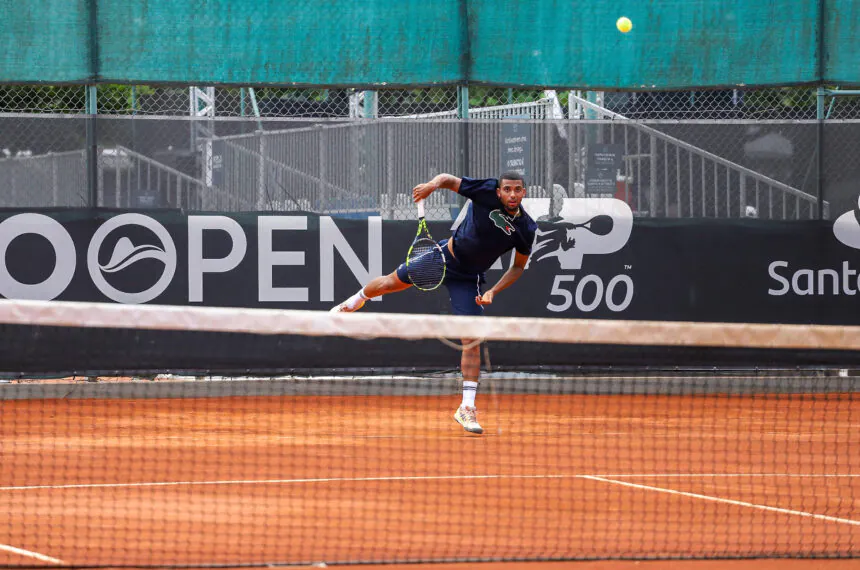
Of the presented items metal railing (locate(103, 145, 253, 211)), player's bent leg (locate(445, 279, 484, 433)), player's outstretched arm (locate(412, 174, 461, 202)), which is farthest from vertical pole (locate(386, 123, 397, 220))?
player's outstretched arm (locate(412, 174, 461, 202))

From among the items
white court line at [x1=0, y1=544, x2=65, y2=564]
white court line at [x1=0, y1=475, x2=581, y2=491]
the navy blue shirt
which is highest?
the navy blue shirt

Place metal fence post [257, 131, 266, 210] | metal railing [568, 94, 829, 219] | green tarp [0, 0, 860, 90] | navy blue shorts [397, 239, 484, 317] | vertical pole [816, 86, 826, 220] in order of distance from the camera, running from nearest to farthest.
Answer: navy blue shorts [397, 239, 484, 317] → green tarp [0, 0, 860, 90] → metal fence post [257, 131, 266, 210] → metal railing [568, 94, 829, 219] → vertical pole [816, 86, 826, 220]

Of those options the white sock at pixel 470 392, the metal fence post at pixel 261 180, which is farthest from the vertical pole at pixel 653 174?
the white sock at pixel 470 392

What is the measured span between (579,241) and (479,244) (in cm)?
358

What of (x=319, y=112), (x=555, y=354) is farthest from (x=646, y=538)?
(x=319, y=112)

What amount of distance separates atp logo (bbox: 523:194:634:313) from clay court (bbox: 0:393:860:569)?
1690 millimetres

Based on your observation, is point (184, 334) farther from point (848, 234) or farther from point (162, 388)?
point (848, 234)

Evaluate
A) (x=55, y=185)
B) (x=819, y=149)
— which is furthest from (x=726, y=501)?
(x=55, y=185)

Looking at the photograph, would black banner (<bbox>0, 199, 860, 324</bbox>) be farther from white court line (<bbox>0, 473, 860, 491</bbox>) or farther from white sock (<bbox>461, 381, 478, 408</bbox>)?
white court line (<bbox>0, 473, 860, 491</bbox>)

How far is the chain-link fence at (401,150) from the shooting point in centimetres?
1155

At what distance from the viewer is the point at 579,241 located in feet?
39.9

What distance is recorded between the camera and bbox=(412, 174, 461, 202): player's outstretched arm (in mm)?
8000

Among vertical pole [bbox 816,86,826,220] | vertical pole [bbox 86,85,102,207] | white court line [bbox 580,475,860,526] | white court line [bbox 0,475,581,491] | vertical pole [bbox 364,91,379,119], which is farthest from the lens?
vertical pole [bbox 364,91,379,119]

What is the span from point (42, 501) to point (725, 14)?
845cm
